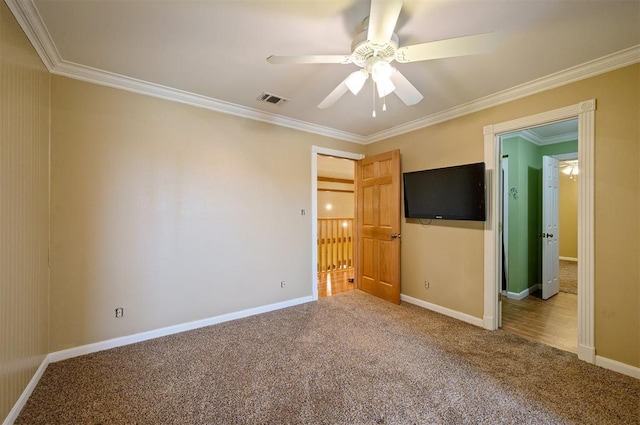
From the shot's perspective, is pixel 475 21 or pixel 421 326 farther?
pixel 421 326

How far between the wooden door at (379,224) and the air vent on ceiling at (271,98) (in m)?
1.74

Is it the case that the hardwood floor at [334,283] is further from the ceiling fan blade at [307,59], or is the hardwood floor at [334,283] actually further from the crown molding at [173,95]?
the ceiling fan blade at [307,59]

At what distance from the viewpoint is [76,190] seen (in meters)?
2.39

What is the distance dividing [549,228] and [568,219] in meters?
4.14

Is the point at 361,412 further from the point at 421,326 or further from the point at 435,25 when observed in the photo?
the point at 435,25

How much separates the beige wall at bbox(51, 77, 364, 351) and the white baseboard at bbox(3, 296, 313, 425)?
0.19 feet

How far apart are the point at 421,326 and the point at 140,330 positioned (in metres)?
3.00

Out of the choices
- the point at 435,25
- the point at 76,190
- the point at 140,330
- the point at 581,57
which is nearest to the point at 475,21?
the point at 435,25

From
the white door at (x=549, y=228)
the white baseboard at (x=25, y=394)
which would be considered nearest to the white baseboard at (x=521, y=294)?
the white door at (x=549, y=228)

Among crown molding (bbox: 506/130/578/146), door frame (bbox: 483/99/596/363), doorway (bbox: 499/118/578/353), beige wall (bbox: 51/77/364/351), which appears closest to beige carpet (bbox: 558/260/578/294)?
doorway (bbox: 499/118/578/353)

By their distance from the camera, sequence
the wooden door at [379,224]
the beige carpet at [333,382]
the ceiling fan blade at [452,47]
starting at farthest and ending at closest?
the wooden door at [379,224]
the beige carpet at [333,382]
the ceiling fan blade at [452,47]

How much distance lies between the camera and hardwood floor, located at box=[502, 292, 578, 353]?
272 cm

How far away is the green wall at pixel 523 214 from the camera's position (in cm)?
410

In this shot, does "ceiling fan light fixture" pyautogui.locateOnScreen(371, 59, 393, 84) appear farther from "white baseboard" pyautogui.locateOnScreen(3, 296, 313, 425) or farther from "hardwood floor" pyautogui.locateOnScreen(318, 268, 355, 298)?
"hardwood floor" pyautogui.locateOnScreen(318, 268, 355, 298)
